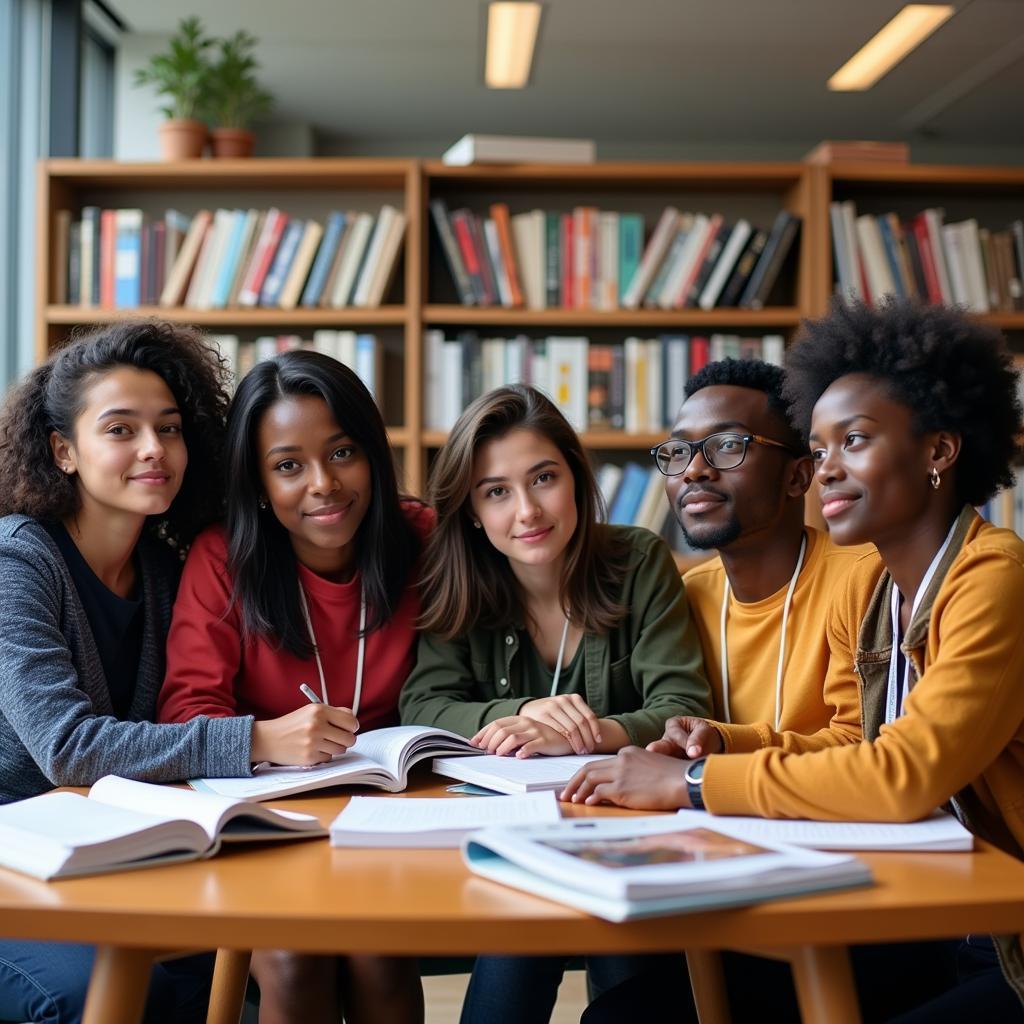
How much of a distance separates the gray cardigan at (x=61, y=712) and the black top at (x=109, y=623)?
3 centimetres

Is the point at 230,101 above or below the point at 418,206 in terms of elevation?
above

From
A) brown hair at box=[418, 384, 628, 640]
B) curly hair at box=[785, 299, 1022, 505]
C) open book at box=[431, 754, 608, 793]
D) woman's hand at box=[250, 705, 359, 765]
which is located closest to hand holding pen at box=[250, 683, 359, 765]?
woman's hand at box=[250, 705, 359, 765]

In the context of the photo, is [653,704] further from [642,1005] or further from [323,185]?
[323,185]

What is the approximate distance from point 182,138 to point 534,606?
2529 millimetres

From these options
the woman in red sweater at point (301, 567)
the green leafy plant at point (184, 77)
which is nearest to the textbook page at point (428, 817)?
the woman in red sweater at point (301, 567)

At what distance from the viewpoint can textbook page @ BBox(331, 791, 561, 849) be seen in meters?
1.05

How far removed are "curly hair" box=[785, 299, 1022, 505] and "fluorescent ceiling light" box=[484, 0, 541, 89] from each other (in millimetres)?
3112

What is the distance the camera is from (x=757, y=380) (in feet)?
5.92

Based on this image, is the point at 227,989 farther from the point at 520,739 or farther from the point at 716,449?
the point at 716,449

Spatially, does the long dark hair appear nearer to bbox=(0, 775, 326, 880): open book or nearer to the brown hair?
the brown hair

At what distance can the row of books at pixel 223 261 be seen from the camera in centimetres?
371

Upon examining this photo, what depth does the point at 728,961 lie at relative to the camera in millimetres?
1497

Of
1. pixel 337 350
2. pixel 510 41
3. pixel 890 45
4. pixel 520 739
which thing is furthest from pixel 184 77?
pixel 520 739

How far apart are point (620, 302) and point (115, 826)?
2.95m
